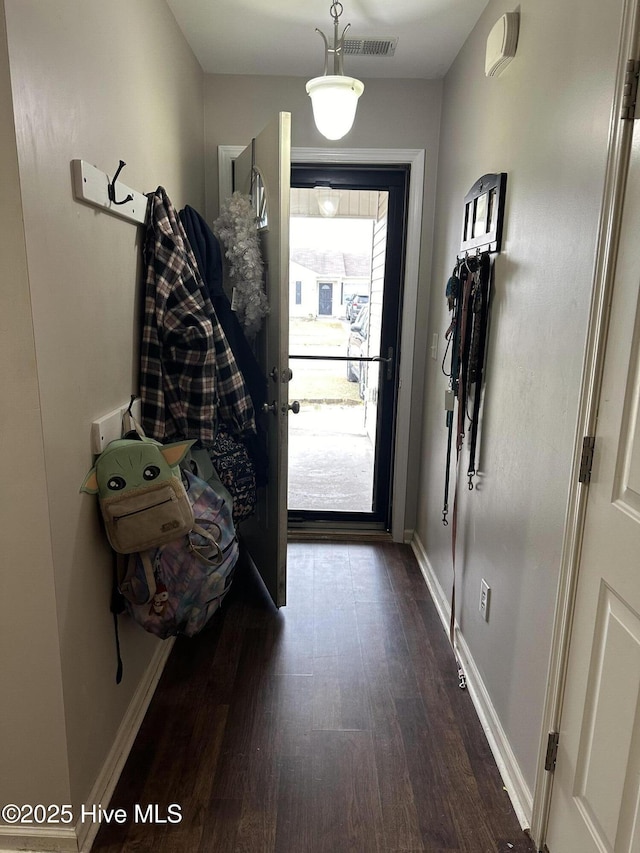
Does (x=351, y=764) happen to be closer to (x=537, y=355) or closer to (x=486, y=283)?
(x=537, y=355)

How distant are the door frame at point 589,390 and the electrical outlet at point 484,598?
511 mm

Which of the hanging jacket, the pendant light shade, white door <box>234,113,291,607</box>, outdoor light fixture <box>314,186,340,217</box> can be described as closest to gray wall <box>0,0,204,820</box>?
the hanging jacket

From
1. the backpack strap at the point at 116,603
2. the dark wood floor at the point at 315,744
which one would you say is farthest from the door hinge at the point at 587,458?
the backpack strap at the point at 116,603

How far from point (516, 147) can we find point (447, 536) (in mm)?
1596

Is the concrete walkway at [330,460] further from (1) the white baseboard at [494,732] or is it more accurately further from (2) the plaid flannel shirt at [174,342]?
(2) the plaid flannel shirt at [174,342]

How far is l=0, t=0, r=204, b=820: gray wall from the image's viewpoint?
116cm

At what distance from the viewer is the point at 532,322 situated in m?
1.62

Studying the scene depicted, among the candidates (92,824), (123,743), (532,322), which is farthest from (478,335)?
(92,824)

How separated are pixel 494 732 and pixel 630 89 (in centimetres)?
180

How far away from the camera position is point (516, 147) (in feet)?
5.78

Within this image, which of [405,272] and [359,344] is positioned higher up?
[405,272]

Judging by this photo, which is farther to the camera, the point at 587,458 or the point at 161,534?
the point at 161,534

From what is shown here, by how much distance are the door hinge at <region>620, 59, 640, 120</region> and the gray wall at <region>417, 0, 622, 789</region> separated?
0.08m

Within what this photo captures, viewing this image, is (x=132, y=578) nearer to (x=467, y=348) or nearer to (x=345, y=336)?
(x=467, y=348)
